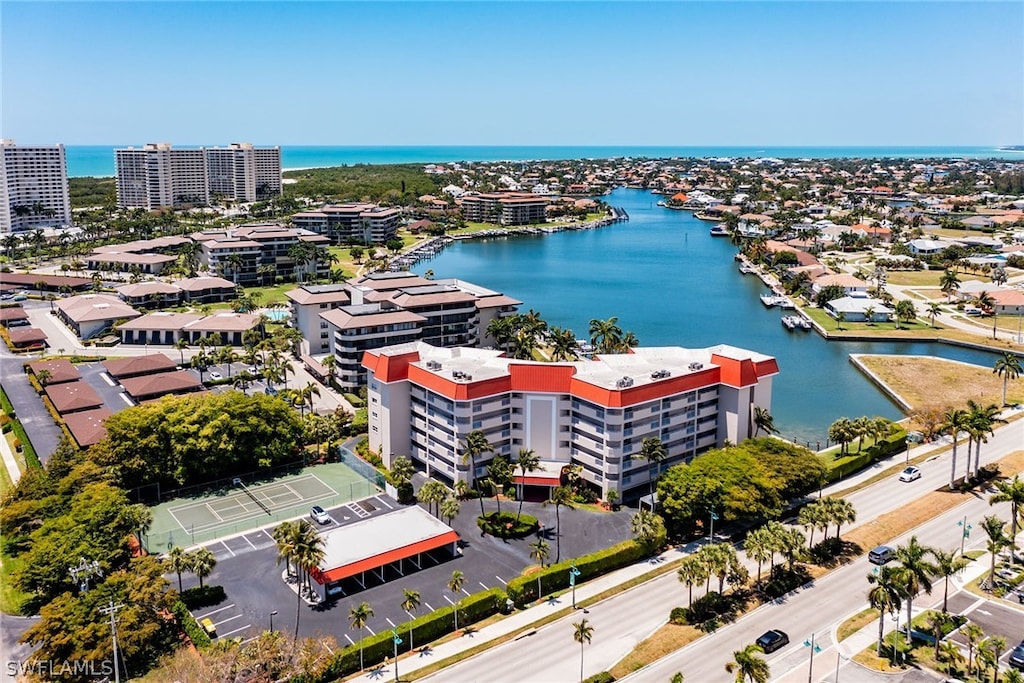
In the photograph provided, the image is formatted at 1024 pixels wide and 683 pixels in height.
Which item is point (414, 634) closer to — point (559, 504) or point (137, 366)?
point (559, 504)

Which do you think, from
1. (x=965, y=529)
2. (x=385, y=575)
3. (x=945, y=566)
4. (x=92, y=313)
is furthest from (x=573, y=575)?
(x=92, y=313)

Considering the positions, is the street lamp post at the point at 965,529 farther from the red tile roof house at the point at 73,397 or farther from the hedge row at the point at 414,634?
the red tile roof house at the point at 73,397

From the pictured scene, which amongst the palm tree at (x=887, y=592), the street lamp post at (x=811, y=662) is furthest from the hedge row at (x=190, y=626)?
the palm tree at (x=887, y=592)

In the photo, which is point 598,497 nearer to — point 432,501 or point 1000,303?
point 432,501

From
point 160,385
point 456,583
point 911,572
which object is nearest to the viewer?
point 911,572

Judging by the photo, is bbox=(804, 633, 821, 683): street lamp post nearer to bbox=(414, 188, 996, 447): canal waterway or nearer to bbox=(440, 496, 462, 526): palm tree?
bbox=(440, 496, 462, 526): palm tree

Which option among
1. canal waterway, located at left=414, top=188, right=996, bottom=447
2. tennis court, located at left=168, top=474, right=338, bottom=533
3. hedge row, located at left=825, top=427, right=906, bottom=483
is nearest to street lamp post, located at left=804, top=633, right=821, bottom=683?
hedge row, located at left=825, top=427, right=906, bottom=483

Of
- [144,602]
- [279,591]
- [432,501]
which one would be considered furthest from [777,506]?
[144,602]
